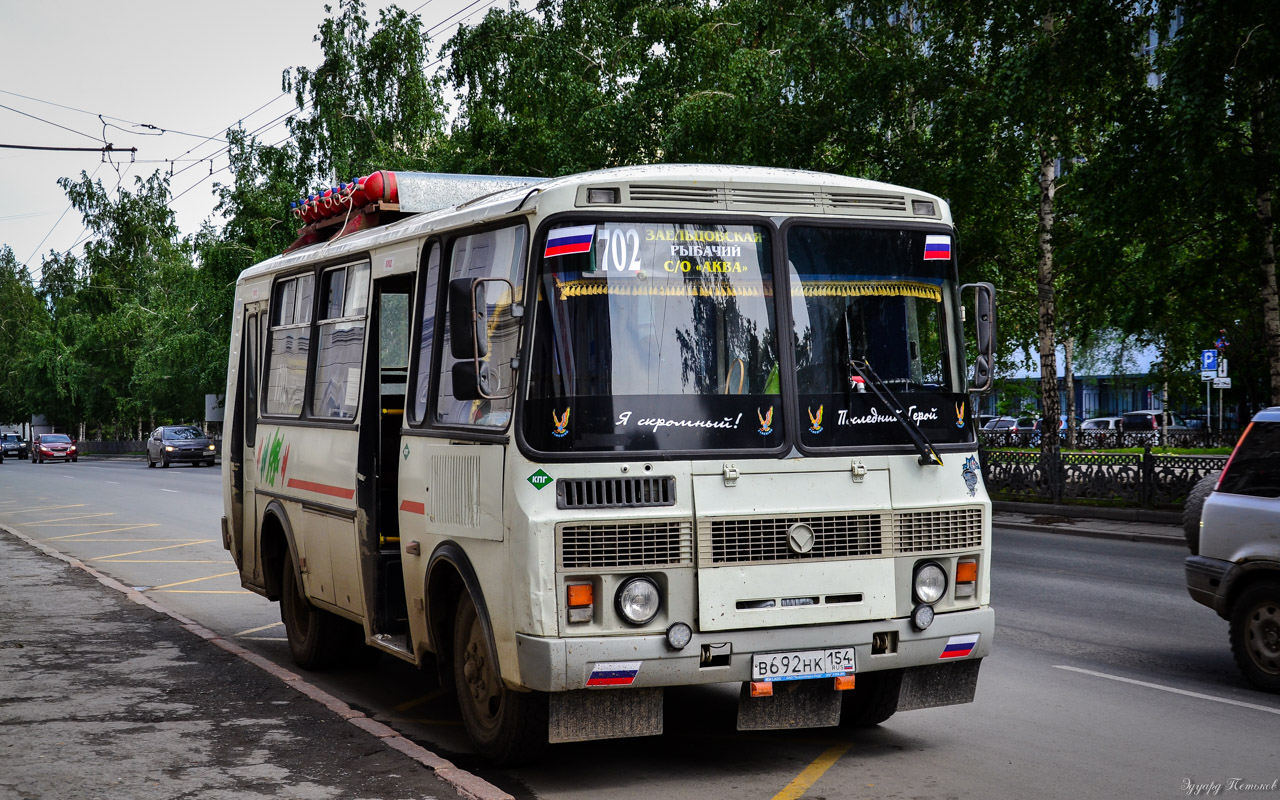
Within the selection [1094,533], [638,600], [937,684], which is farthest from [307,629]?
[1094,533]

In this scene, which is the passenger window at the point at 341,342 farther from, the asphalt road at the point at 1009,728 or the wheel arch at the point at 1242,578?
the wheel arch at the point at 1242,578

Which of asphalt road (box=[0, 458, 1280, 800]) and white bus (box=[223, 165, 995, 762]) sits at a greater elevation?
white bus (box=[223, 165, 995, 762])

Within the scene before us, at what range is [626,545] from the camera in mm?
5672

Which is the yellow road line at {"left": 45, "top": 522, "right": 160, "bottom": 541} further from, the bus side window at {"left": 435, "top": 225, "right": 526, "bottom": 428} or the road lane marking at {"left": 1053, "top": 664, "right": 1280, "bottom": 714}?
the road lane marking at {"left": 1053, "top": 664, "right": 1280, "bottom": 714}

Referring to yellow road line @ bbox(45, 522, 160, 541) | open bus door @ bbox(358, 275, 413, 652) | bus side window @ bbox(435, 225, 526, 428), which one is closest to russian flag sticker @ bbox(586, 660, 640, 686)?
bus side window @ bbox(435, 225, 526, 428)

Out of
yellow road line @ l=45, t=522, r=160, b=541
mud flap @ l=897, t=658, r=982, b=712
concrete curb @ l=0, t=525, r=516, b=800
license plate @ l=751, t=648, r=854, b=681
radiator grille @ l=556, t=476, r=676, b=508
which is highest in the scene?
radiator grille @ l=556, t=476, r=676, b=508

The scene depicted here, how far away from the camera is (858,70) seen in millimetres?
25938

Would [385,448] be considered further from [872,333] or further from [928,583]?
[928,583]

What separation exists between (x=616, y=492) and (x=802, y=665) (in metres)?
1.15

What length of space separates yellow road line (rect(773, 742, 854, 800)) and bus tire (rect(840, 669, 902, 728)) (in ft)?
0.87

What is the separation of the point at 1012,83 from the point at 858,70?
18.7 ft

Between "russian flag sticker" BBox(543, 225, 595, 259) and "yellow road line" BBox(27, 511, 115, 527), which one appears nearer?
"russian flag sticker" BBox(543, 225, 595, 259)

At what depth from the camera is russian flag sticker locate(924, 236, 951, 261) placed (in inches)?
257

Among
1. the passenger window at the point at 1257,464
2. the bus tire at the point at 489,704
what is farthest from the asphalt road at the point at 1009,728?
the passenger window at the point at 1257,464
